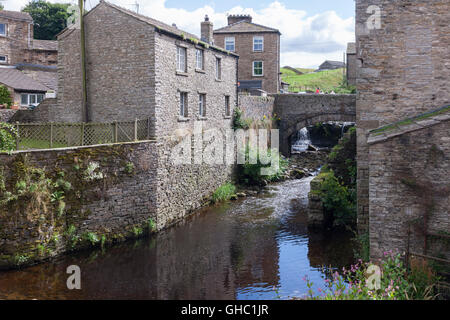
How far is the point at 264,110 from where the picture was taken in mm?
30078

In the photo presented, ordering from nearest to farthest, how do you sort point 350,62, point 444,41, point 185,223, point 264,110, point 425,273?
point 425,273
point 444,41
point 185,223
point 264,110
point 350,62

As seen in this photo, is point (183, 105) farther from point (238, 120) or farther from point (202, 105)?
point (238, 120)

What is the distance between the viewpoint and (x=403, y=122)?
10.7 m

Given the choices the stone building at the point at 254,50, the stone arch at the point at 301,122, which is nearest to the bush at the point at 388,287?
the stone arch at the point at 301,122

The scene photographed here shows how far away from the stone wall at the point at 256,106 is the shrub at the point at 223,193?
5.15m

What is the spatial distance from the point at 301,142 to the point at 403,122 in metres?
28.8

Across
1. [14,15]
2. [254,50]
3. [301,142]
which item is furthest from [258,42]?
[14,15]

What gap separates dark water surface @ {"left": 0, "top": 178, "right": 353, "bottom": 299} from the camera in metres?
11.4

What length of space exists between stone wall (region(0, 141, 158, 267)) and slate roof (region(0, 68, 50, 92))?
18.3 m

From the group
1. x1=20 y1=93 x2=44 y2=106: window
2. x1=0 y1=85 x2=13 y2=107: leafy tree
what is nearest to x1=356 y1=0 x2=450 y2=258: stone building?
x1=0 y1=85 x2=13 y2=107: leafy tree

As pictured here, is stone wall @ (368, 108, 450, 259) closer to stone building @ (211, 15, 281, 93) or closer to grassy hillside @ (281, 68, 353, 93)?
stone building @ (211, 15, 281, 93)
